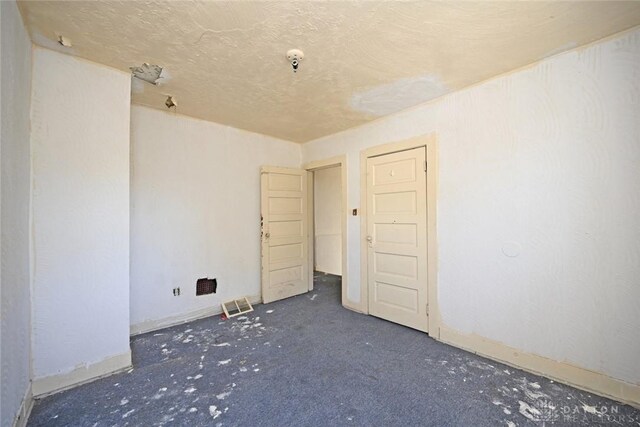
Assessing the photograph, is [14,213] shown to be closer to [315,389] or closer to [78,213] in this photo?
[78,213]

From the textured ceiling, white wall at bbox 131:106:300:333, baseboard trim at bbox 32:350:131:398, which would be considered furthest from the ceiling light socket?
baseboard trim at bbox 32:350:131:398

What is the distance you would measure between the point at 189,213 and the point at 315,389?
243cm

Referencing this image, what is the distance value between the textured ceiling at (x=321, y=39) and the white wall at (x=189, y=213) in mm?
633

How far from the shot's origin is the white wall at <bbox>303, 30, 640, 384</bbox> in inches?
68.7

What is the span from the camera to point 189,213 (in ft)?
10.5

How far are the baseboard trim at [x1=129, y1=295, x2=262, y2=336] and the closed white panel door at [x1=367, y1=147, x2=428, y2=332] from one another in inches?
81.0

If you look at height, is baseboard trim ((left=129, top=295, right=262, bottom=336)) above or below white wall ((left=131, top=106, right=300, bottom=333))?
below

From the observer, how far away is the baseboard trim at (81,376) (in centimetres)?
185

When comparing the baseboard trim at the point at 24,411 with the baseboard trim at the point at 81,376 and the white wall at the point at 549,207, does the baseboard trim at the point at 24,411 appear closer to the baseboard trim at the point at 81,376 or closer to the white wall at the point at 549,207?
the baseboard trim at the point at 81,376

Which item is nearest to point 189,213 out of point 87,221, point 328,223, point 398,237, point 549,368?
point 87,221

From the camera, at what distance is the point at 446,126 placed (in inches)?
103

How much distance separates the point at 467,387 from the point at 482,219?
138cm

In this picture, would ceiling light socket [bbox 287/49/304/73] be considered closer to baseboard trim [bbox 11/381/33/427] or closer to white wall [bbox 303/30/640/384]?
white wall [bbox 303/30/640/384]

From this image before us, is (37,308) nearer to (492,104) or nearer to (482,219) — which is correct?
(482,219)
